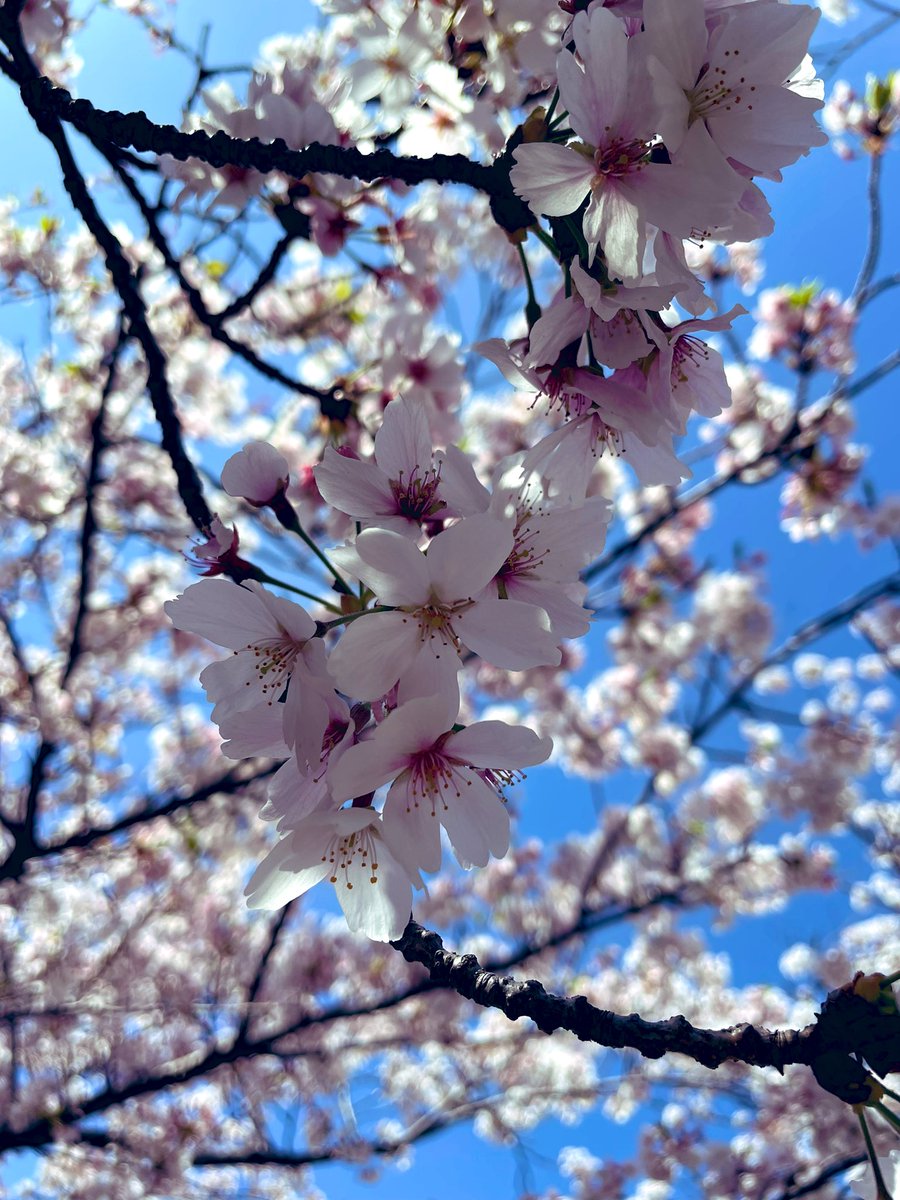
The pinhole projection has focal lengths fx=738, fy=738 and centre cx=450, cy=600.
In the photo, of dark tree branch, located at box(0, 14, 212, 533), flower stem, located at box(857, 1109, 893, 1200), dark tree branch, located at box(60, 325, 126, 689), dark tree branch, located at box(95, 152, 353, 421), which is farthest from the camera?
dark tree branch, located at box(60, 325, 126, 689)

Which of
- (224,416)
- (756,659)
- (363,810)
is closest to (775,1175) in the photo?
(756,659)

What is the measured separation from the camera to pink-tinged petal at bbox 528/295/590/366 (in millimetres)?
1038

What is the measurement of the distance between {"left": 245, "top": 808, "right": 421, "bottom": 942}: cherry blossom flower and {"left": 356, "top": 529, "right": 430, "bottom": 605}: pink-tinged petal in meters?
0.33

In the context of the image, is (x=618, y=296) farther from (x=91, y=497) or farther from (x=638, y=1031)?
(x=91, y=497)


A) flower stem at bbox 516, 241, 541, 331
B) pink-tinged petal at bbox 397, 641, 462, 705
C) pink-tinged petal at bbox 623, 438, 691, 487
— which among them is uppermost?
flower stem at bbox 516, 241, 541, 331

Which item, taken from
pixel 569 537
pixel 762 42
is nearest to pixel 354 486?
pixel 569 537

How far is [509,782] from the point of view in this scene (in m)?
1.19

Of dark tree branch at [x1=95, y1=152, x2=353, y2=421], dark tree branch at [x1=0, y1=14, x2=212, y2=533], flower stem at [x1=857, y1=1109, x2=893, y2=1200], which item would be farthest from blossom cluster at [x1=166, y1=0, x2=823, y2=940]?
dark tree branch at [x1=95, y1=152, x2=353, y2=421]

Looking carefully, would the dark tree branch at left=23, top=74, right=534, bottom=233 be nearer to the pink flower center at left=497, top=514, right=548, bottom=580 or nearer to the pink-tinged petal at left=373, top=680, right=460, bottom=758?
the pink flower center at left=497, top=514, right=548, bottom=580

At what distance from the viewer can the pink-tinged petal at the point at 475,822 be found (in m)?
1.06

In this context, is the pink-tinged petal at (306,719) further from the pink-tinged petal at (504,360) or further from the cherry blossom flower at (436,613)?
the pink-tinged petal at (504,360)

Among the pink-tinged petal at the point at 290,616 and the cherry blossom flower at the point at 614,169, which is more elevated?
the cherry blossom flower at the point at 614,169

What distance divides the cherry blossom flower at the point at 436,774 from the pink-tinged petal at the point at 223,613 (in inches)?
10.7

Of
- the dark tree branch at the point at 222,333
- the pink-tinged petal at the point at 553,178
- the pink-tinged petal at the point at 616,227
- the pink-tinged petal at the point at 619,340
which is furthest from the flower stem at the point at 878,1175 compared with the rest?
the dark tree branch at the point at 222,333
